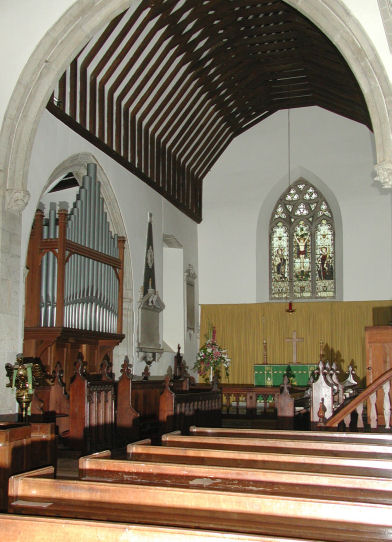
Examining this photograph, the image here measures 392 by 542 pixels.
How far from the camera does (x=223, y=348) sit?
1493cm

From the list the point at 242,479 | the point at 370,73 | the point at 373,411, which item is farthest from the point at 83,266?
the point at 242,479

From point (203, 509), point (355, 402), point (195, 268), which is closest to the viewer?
→ point (203, 509)

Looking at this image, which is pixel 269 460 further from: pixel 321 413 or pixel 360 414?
pixel 360 414

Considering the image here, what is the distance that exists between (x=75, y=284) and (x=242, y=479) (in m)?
6.12

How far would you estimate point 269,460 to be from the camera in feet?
10.9

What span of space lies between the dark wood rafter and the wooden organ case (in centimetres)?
127

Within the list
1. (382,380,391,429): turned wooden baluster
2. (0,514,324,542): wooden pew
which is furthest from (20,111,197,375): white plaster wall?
(0,514,324,542): wooden pew

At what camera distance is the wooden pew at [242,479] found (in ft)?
8.63

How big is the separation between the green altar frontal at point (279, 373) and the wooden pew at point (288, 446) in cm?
977

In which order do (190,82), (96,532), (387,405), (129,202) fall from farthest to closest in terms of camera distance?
(190,82) → (129,202) → (387,405) → (96,532)

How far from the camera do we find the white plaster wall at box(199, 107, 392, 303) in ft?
46.4

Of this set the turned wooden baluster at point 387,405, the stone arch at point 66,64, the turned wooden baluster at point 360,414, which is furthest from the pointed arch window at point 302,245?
the turned wooden baluster at point 360,414

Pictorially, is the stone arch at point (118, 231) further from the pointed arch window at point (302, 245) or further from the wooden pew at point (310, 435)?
the wooden pew at point (310, 435)

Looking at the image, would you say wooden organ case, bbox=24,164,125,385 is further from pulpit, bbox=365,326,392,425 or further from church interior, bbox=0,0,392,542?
pulpit, bbox=365,326,392,425
